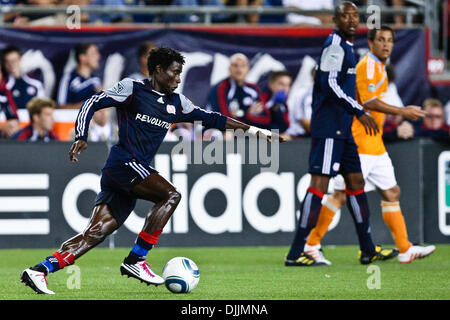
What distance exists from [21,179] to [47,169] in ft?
1.08

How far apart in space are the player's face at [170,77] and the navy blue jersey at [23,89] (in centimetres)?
582

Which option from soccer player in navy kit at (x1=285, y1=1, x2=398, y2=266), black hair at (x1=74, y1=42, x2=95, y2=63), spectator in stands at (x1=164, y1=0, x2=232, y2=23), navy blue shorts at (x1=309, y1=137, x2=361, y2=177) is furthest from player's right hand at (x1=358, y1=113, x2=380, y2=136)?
spectator in stands at (x1=164, y1=0, x2=232, y2=23)

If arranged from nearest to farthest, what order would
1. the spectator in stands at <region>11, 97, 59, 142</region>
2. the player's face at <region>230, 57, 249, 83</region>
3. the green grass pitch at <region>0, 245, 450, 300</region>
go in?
the green grass pitch at <region>0, 245, 450, 300</region> < the spectator in stands at <region>11, 97, 59, 142</region> < the player's face at <region>230, 57, 249, 83</region>

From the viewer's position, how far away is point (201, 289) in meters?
7.37

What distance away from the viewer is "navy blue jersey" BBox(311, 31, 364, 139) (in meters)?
8.87

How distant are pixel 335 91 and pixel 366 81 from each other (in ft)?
2.28

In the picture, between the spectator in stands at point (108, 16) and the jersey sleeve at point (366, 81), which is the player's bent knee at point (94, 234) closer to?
the jersey sleeve at point (366, 81)

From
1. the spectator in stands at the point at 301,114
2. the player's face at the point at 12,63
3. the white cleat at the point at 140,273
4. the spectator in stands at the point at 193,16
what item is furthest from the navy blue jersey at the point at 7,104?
the white cleat at the point at 140,273

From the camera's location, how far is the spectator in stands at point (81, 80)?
12836 millimetres

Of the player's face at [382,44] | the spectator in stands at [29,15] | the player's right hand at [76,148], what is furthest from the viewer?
the spectator in stands at [29,15]

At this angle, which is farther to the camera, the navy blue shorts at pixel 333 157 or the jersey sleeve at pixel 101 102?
the navy blue shorts at pixel 333 157

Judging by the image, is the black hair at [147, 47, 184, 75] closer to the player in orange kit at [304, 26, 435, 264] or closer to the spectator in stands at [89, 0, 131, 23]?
the player in orange kit at [304, 26, 435, 264]

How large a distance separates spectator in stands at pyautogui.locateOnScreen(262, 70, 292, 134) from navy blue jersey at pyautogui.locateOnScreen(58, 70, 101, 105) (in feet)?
7.81

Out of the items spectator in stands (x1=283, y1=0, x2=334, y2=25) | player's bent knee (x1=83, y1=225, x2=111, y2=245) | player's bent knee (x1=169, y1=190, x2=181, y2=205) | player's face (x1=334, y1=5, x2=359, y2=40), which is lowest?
player's bent knee (x1=83, y1=225, x2=111, y2=245)
